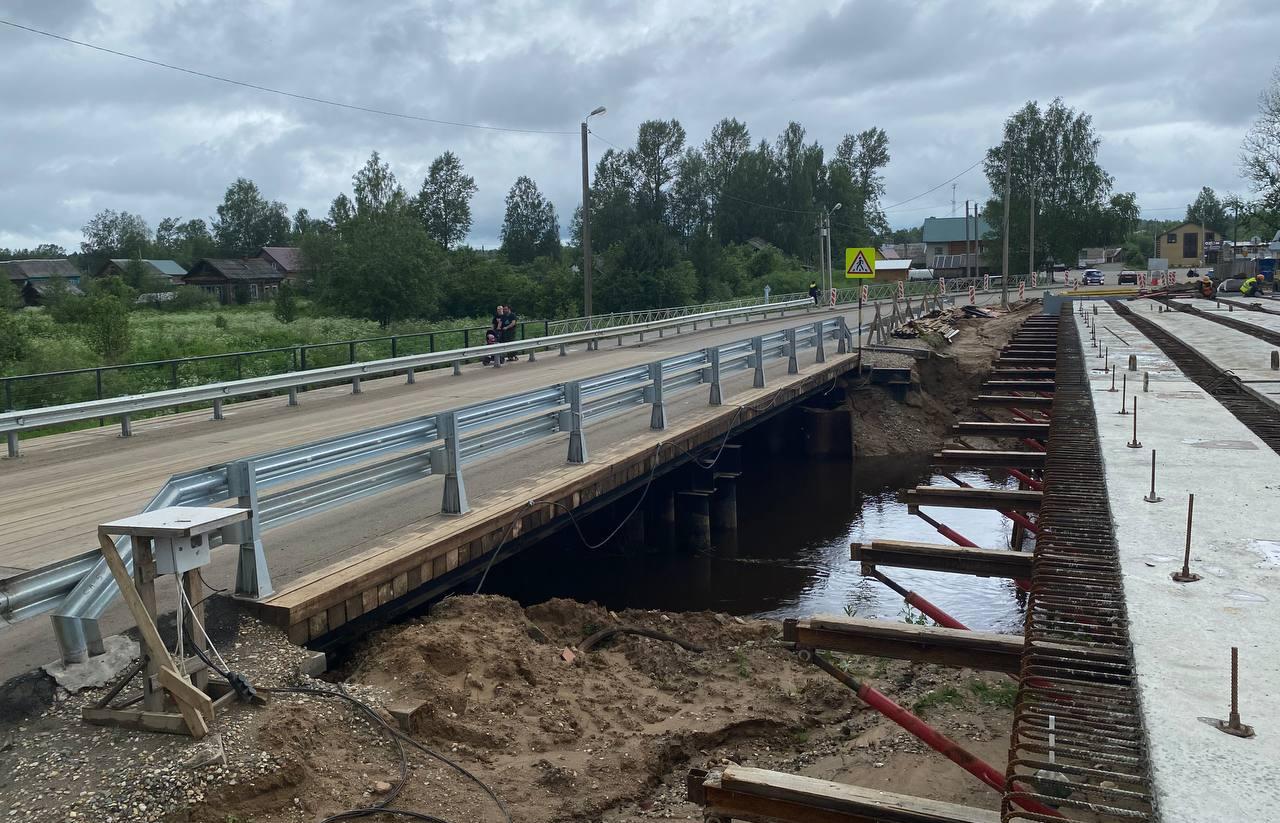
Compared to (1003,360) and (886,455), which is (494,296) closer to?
(886,455)

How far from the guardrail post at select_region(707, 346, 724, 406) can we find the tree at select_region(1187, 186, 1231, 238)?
172 meters

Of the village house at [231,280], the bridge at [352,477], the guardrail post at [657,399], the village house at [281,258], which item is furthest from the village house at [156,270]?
the guardrail post at [657,399]

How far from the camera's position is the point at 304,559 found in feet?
28.0

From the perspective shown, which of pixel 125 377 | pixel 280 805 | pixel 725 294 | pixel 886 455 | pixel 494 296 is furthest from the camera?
pixel 725 294

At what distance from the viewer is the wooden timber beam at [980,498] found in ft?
30.0

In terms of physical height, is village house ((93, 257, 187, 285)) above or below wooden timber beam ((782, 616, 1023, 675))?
above

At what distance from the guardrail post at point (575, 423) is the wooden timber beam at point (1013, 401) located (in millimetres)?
6105

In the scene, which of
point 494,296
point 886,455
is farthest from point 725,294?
point 886,455

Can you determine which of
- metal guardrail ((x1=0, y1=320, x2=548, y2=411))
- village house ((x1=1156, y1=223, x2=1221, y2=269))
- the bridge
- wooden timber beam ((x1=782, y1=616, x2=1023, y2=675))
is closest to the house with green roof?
village house ((x1=1156, y1=223, x2=1221, y2=269))

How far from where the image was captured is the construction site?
465 cm

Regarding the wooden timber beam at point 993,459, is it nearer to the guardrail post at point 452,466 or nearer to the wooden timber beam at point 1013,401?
the wooden timber beam at point 1013,401

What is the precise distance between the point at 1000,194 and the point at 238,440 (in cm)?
9551

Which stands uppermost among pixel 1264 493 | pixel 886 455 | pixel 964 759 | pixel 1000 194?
pixel 1000 194

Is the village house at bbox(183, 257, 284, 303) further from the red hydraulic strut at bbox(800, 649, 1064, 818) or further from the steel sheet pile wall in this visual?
the red hydraulic strut at bbox(800, 649, 1064, 818)
